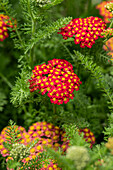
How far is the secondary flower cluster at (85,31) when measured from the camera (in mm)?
1007

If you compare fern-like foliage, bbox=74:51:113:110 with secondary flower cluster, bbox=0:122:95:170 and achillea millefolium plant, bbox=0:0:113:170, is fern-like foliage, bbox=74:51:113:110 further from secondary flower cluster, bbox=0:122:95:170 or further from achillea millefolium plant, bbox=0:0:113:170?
secondary flower cluster, bbox=0:122:95:170

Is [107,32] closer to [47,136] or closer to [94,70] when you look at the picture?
[94,70]

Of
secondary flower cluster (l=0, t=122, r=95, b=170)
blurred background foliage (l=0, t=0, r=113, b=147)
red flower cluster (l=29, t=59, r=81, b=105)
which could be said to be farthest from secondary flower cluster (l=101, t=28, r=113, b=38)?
secondary flower cluster (l=0, t=122, r=95, b=170)

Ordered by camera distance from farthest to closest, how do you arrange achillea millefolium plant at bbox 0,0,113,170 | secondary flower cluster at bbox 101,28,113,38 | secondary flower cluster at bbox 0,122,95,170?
secondary flower cluster at bbox 0,122,95,170, secondary flower cluster at bbox 101,28,113,38, achillea millefolium plant at bbox 0,0,113,170

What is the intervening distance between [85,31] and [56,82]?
289 millimetres

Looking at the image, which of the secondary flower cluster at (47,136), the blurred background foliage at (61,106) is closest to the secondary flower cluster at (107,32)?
the blurred background foliage at (61,106)

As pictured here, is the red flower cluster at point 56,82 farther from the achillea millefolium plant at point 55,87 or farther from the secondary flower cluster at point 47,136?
the secondary flower cluster at point 47,136

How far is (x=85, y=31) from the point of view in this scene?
3.35 feet

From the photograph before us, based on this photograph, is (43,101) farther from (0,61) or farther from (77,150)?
(0,61)

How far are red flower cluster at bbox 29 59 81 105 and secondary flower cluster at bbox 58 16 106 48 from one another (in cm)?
14

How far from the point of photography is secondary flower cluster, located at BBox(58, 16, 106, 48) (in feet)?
3.30

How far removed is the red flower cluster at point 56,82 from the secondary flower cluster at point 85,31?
14cm

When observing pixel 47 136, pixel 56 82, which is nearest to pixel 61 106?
pixel 47 136

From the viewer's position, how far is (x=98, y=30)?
1.03 m
